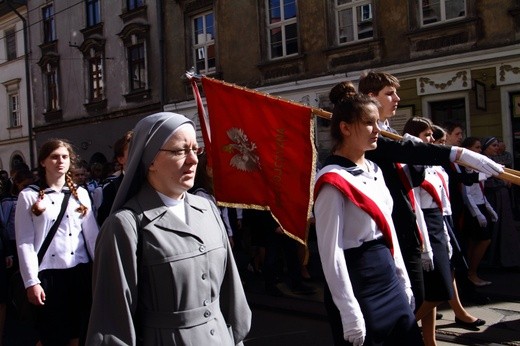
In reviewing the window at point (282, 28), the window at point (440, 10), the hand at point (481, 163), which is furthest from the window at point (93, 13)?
the hand at point (481, 163)

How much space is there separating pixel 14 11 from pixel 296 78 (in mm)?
17393

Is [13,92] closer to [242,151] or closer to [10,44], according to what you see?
[10,44]

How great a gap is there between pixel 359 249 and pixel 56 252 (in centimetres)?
224

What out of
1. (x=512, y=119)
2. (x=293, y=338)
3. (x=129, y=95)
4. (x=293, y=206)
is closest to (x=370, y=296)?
(x=293, y=206)

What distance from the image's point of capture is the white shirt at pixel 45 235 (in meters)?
4.05

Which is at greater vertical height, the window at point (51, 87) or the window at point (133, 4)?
the window at point (133, 4)

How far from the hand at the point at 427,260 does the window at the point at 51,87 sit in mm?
24541

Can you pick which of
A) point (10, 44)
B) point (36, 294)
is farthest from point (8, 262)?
point (10, 44)

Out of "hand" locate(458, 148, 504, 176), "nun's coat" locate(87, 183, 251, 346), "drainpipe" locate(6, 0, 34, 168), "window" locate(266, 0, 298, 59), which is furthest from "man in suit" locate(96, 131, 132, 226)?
"drainpipe" locate(6, 0, 34, 168)

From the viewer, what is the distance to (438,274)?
4344 millimetres

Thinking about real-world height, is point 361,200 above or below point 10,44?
below

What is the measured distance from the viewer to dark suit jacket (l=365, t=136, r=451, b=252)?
3295 mm

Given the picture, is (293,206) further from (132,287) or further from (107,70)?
(107,70)

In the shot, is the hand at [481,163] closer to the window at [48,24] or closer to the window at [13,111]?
the window at [48,24]
